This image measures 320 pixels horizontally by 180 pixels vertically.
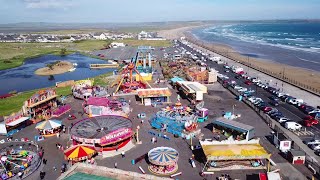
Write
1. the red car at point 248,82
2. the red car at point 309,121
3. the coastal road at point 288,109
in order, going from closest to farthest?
the coastal road at point 288,109 < the red car at point 309,121 < the red car at point 248,82

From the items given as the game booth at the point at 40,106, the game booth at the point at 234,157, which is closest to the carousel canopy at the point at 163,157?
the game booth at the point at 234,157

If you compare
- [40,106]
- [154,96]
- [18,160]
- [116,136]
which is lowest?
[18,160]

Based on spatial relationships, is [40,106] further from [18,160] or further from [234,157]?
[234,157]

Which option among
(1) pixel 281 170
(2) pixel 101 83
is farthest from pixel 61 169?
(2) pixel 101 83

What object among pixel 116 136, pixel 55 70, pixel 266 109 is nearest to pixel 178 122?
pixel 116 136

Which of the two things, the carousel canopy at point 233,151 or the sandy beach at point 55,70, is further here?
the sandy beach at point 55,70

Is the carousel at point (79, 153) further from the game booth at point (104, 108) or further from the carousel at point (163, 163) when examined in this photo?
the game booth at point (104, 108)
